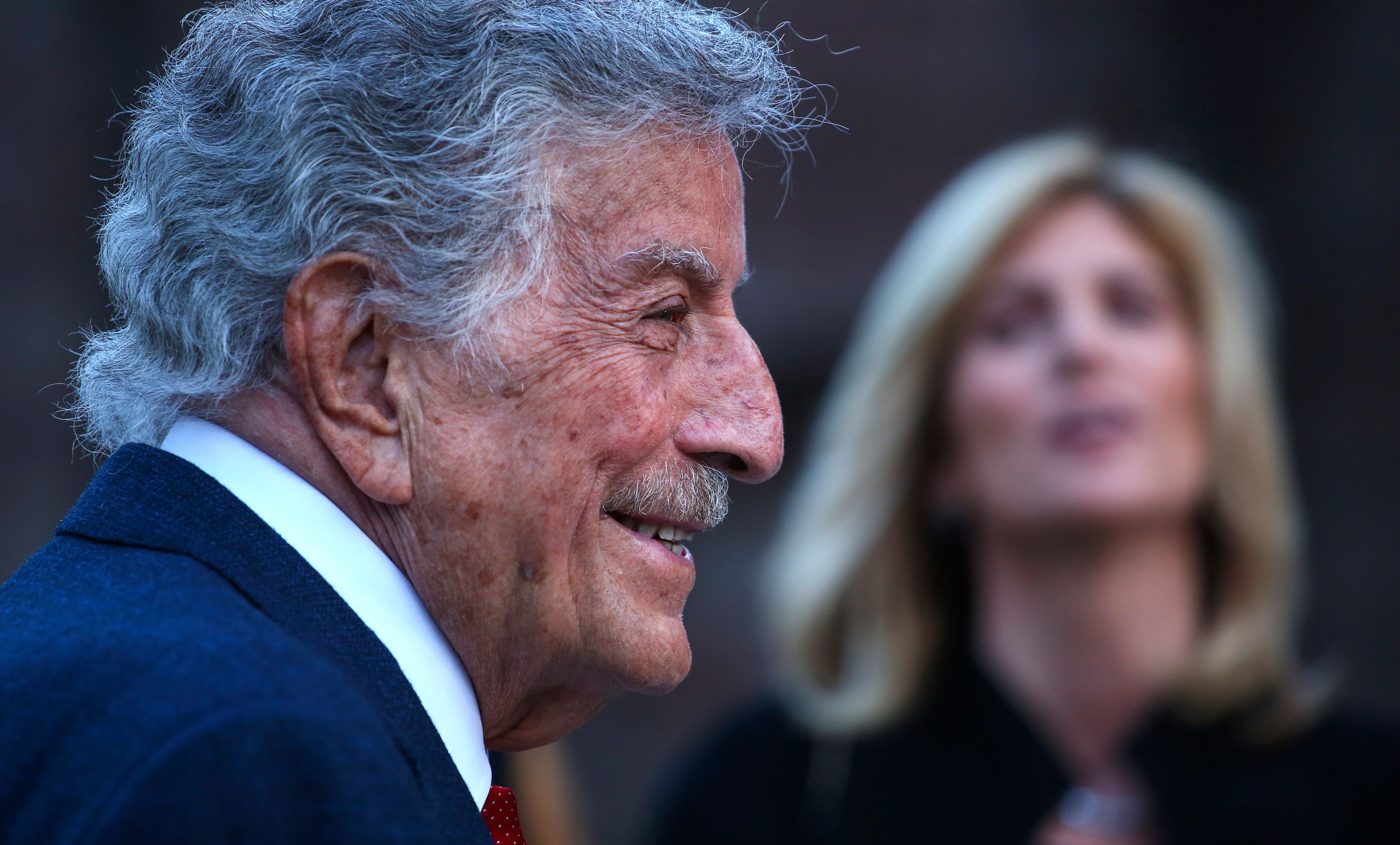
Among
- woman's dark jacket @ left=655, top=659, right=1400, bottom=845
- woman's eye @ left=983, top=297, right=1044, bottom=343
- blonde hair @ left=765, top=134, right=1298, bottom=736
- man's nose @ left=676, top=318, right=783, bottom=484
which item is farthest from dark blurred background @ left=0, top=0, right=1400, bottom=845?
man's nose @ left=676, top=318, right=783, bottom=484

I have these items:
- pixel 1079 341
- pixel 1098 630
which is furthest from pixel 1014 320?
pixel 1098 630

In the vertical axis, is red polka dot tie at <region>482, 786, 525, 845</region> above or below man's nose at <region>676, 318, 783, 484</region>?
below

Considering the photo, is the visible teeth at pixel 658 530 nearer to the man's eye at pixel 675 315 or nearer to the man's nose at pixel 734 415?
the man's nose at pixel 734 415

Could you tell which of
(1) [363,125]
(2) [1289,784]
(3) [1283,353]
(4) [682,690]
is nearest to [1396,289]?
(3) [1283,353]

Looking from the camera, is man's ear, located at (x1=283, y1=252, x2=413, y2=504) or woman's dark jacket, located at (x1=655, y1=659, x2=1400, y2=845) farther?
woman's dark jacket, located at (x1=655, y1=659, x2=1400, y2=845)

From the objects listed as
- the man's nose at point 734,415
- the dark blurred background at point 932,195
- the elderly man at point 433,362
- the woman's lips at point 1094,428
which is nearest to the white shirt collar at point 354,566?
the elderly man at point 433,362

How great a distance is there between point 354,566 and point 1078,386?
236 centimetres

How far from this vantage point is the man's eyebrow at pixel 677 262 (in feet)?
6.16

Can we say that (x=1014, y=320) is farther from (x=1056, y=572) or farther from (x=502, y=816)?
(x=502, y=816)

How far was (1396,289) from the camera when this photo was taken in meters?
5.69

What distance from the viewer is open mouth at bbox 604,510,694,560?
1.91 metres

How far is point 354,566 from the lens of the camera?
171 cm

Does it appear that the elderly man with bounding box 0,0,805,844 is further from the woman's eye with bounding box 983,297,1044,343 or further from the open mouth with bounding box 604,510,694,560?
the woman's eye with bounding box 983,297,1044,343

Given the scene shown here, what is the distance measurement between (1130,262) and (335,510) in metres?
2.69
